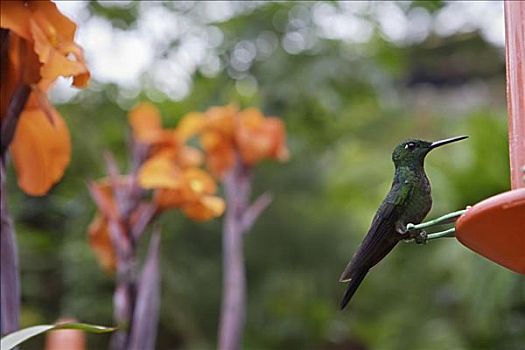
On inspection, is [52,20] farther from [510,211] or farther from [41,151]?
[510,211]

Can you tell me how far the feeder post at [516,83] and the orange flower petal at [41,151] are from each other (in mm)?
335

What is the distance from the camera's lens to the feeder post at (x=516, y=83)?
17.1 inches

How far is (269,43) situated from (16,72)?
138 cm

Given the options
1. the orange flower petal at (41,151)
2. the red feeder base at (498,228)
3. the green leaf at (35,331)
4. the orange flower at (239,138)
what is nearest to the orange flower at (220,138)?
the orange flower at (239,138)

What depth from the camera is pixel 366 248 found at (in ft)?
1.22

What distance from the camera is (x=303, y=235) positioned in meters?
1.70

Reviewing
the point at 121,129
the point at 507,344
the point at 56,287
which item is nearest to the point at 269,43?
the point at 121,129

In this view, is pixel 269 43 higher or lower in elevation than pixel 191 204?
higher

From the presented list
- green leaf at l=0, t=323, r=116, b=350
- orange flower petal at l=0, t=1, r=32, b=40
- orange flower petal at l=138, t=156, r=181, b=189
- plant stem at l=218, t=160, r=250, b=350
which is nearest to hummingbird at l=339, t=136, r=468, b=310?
green leaf at l=0, t=323, r=116, b=350

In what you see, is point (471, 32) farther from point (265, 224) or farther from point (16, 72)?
point (16, 72)

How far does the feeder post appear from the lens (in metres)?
0.43

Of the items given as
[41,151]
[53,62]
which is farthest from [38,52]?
[41,151]

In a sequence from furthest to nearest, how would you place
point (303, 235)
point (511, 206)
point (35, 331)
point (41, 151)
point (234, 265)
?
point (303, 235) → point (234, 265) → point (41, 151) → point (35, 331) → point (511, 206)

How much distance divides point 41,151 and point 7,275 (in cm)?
11
